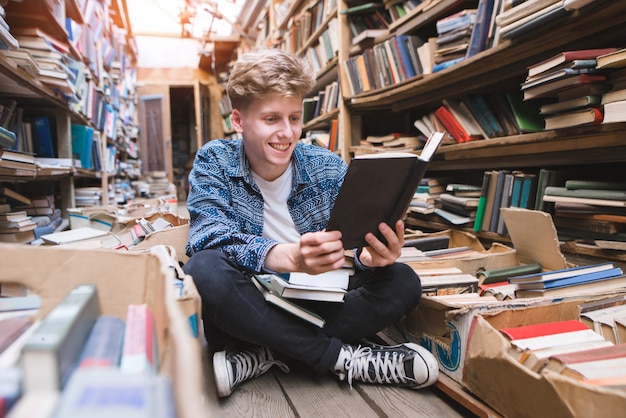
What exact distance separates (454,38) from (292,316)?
152cm

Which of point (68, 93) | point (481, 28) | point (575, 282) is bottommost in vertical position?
point (575, 282)

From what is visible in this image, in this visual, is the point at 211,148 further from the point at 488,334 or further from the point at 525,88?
the point at 525,88

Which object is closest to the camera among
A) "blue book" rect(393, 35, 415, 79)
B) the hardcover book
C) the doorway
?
the hardcover book

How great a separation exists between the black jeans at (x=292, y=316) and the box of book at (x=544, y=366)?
9.5 inches

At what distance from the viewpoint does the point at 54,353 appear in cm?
33

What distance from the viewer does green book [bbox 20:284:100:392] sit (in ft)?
1.07

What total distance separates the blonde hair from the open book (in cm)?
47

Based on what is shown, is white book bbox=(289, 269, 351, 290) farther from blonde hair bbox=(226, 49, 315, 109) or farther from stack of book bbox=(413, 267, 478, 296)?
blonde hair bbox=(226, 49, 315, 109)

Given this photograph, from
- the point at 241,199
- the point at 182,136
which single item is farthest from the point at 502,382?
the point at 182,136

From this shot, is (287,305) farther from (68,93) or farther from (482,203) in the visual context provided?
(68,93)

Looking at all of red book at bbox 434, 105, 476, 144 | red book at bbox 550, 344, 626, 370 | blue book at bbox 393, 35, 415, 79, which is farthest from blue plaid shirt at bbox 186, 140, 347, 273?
blue book at bbox 393, 35, 415, 79

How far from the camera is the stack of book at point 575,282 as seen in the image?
1068 mm

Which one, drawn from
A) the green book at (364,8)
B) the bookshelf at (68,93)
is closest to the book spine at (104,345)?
the bookshelf at (68,93)

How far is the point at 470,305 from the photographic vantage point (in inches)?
36.4
